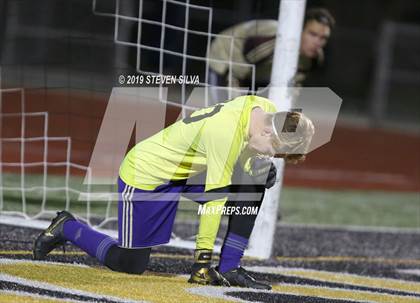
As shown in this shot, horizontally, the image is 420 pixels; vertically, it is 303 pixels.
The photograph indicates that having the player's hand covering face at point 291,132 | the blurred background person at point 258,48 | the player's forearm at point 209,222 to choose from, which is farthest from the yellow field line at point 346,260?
the player's hand covering face at point 291,132

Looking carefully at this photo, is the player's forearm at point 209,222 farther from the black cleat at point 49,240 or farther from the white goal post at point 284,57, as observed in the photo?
the white goal post at point 284,57

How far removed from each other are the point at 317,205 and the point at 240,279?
472 cm

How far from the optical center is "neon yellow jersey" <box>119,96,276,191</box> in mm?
5348

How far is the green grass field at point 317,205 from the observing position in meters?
8.48

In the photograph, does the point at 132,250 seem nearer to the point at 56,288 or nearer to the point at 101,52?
the point at 56,288

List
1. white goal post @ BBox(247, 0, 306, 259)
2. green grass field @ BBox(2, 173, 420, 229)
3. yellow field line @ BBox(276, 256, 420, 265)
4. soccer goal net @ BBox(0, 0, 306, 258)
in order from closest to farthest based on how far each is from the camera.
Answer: white goal post @ BBox(247, 0, 306, 259), yellow field line @ BBox(276, 256, 420, 265), soccer goal net @ BBox(0, 0, 306, 258), green grass field @ BBox(2, 173, 420, 229)

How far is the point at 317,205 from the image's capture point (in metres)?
10.3

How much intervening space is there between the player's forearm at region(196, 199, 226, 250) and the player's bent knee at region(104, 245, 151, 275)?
0.35m

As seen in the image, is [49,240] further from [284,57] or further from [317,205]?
[317,205]

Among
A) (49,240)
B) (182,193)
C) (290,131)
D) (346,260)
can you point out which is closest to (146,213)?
(182,193)

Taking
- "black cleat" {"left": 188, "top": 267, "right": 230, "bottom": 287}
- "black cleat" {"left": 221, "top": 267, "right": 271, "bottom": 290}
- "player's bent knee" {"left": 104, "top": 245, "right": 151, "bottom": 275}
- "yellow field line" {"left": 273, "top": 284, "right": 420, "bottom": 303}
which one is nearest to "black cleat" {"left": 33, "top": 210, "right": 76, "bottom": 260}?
"player's bent knee" {"left": 104, "top": 245, "right": 151, "bottom": 275}

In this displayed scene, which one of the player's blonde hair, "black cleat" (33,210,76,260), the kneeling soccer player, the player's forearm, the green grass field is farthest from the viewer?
the green grass field

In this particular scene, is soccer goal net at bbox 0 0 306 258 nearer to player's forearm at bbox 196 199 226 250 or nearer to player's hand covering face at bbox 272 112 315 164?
player's forearm at bbox 196 199 226 250

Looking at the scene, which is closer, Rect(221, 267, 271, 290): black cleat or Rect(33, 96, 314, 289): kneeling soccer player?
Rect(33, 96, 314, 289): kneeling soccer player
